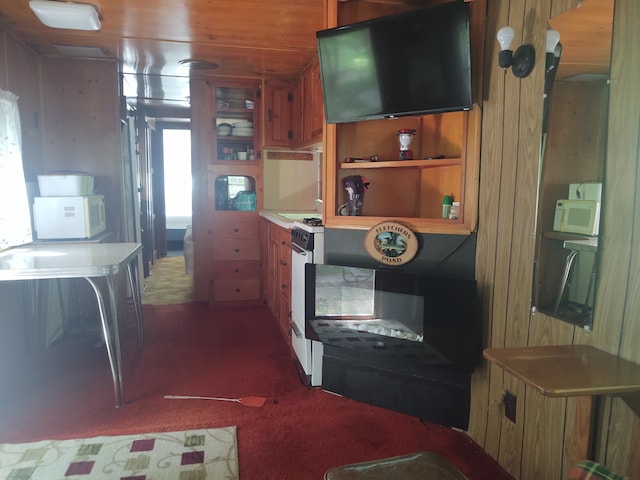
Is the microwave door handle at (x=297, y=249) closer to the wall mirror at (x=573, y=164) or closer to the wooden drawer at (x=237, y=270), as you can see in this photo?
the wall mirror at (x=573, y=164)

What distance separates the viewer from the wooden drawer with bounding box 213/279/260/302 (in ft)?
15.0

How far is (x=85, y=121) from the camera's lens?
3.77m

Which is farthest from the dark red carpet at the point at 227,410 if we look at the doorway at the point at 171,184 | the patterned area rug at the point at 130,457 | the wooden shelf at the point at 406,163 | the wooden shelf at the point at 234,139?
the doorway at the point at 171,184

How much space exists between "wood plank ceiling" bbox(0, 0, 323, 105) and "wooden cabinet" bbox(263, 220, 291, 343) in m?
1.33

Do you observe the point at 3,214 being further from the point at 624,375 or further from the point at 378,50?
the point at 624,375

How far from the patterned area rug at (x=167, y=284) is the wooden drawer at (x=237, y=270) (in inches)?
20.2

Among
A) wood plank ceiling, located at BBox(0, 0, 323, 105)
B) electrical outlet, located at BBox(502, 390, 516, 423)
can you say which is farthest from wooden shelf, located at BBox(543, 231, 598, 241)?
wood plank ceiling, located at BBox(0, 0, 323, 105)

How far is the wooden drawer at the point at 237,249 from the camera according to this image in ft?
14.9

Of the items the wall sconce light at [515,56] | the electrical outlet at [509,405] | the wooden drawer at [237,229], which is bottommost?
the electrical outlet at [509,405]

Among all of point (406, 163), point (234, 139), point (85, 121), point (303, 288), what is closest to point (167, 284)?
point (234, 139)

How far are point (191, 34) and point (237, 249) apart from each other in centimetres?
204

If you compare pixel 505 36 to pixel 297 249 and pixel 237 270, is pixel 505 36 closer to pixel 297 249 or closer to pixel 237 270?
pixel 297 249

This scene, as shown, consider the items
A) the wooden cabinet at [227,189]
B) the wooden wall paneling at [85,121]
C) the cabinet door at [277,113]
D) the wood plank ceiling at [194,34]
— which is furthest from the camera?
the wooden cabinet at [227,189]

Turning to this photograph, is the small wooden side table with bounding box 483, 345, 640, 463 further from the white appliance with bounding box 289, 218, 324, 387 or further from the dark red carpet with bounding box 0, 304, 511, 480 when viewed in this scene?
the white appliance with bounding box 289, 218, 324, 387
